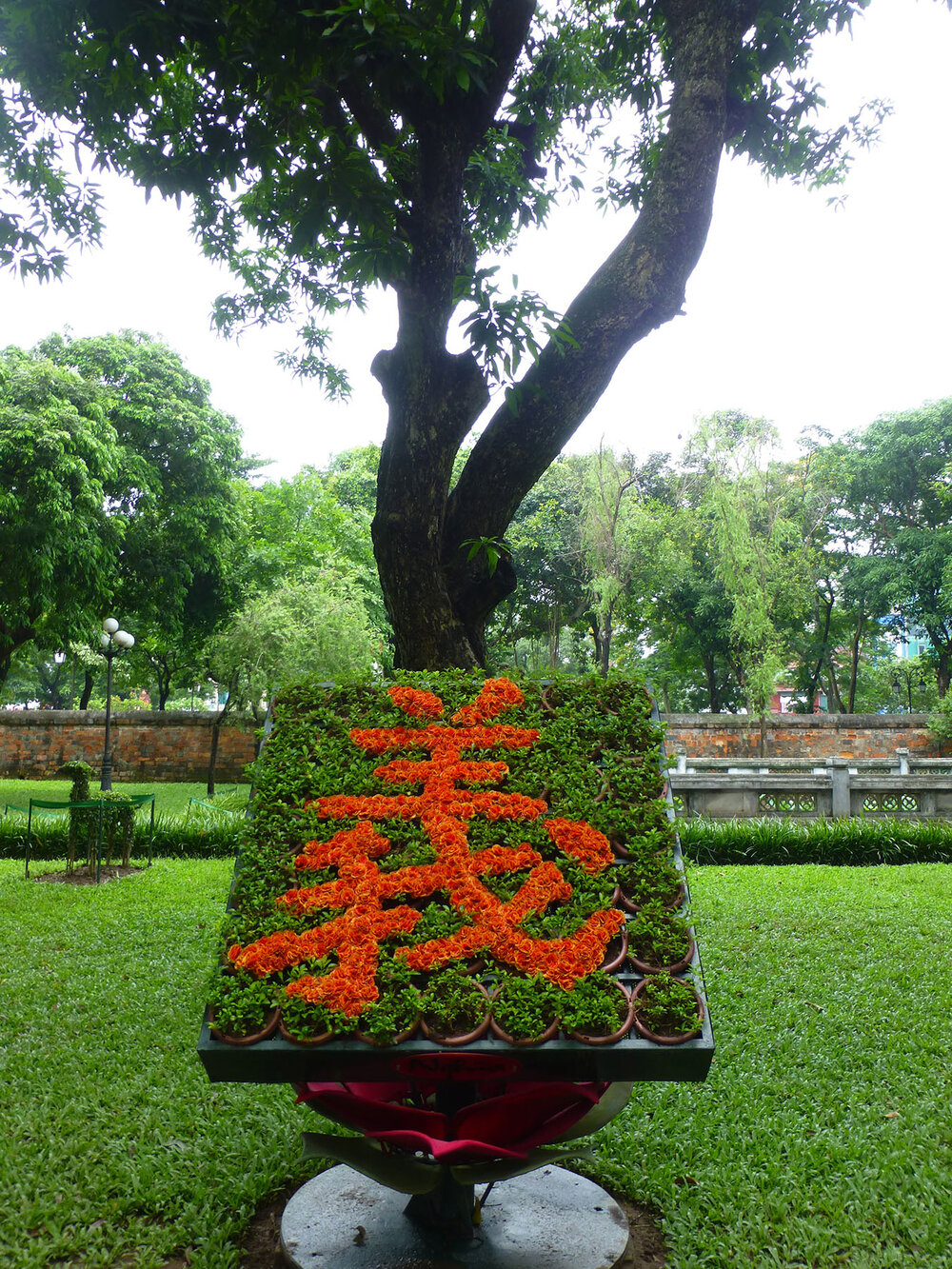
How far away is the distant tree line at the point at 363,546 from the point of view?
14023 millimetres

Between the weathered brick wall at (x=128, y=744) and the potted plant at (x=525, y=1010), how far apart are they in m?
17.2

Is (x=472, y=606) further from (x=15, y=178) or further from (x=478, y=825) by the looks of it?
(x=15, y=178)

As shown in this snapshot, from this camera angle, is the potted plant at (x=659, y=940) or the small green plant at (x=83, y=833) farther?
the small green plant at (x=83, y=833)

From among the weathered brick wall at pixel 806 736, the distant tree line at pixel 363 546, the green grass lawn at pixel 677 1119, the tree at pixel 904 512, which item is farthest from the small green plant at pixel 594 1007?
the tree at pixel 904 512

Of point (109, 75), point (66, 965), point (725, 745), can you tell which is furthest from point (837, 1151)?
point (725, 745)

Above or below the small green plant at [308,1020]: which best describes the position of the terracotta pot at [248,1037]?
below

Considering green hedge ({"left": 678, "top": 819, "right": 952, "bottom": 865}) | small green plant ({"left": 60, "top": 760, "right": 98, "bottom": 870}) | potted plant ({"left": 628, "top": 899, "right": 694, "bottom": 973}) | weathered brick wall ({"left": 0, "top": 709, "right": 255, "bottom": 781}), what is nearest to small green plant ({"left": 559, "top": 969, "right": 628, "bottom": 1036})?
potted plant ({"left": 628, "top": 899, "right": 694, "bottom": 973})

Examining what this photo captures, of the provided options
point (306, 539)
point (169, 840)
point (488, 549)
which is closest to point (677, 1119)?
point (488, 549)

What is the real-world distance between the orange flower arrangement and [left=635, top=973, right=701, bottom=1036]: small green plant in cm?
15

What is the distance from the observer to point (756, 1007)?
177 inches

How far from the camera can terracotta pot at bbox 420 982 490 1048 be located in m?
1.92

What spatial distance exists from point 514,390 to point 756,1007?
10.6ft

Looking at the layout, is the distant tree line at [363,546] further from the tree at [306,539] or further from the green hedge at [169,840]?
the green hedge at [169,840]

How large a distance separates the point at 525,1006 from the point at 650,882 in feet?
1.63
